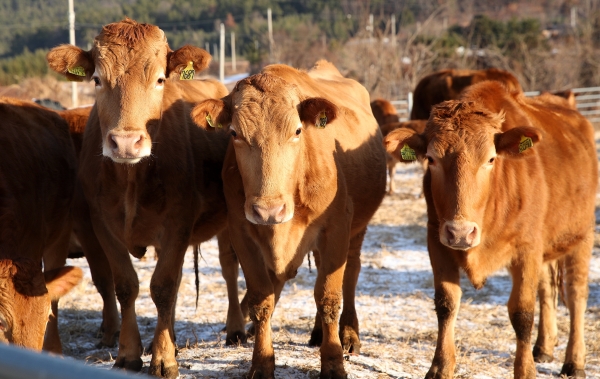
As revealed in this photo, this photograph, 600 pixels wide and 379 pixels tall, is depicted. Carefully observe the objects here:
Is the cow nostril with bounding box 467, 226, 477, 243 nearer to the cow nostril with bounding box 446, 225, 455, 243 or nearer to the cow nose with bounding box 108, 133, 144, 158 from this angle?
the cow nostril with bounding box 446, 225, 455, 243

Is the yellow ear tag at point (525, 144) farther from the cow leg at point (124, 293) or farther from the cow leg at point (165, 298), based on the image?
the cow leg at point (124, 293)

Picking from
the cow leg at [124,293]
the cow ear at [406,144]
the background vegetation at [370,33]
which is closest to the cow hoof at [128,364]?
the cow leg at [124,293]

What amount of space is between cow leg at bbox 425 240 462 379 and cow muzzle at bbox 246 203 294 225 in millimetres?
1255

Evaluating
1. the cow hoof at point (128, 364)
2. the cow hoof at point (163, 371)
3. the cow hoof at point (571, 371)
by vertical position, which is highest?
the cow hoof at point (163, 371)

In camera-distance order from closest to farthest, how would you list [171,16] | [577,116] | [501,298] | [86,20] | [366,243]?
[577,116], [501,298], [366,243], [86,20], [171,16]

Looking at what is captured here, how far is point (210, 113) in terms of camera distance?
4230 millimetres

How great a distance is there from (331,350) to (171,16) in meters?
66.0

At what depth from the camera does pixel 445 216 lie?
14.3ft

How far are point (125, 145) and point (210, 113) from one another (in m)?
0.56

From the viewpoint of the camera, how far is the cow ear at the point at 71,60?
184 inches

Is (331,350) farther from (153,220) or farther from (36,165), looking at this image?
(36,165)

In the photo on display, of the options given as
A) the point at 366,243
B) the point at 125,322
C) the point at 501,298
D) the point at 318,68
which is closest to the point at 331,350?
the point at 125,322

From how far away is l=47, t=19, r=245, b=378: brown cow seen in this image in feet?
14.7

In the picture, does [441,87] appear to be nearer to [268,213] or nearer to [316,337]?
[316,337]
